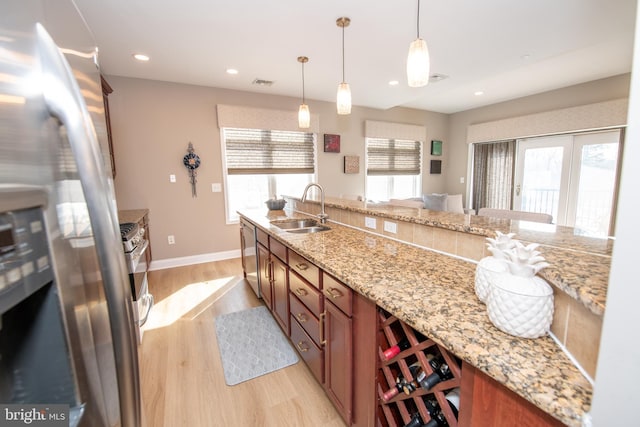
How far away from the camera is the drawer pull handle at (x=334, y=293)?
127 centimetres

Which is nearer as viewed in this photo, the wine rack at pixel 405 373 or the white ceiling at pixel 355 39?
the wine rack at pixel 405 373

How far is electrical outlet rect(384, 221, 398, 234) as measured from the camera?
181 cm

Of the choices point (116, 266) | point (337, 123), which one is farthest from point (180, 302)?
point (337, 123)

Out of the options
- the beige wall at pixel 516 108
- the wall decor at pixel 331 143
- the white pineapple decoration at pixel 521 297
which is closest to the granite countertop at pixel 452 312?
the white pineapple decoration at pixel 521 297

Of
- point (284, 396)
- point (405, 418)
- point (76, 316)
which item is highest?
point (76, 316)

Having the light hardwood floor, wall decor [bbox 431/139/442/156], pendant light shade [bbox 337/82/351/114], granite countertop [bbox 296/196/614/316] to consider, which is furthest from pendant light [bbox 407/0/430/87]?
wall decor [bbox 431/139/442/156]

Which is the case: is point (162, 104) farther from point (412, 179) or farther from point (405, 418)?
point (412, 179)

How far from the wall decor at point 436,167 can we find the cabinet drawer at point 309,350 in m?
5.42

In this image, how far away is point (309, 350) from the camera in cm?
167

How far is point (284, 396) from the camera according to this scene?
1660 millimetres

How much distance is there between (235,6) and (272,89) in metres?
2.01

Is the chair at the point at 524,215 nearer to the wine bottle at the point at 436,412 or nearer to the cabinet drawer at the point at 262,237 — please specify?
the wine bottle at the point at 436,412

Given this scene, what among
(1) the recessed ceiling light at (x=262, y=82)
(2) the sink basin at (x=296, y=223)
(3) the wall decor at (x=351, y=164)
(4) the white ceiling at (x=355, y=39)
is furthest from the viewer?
(3) the wall decor at (x=351, y=164)

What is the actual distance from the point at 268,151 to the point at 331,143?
1159mm
